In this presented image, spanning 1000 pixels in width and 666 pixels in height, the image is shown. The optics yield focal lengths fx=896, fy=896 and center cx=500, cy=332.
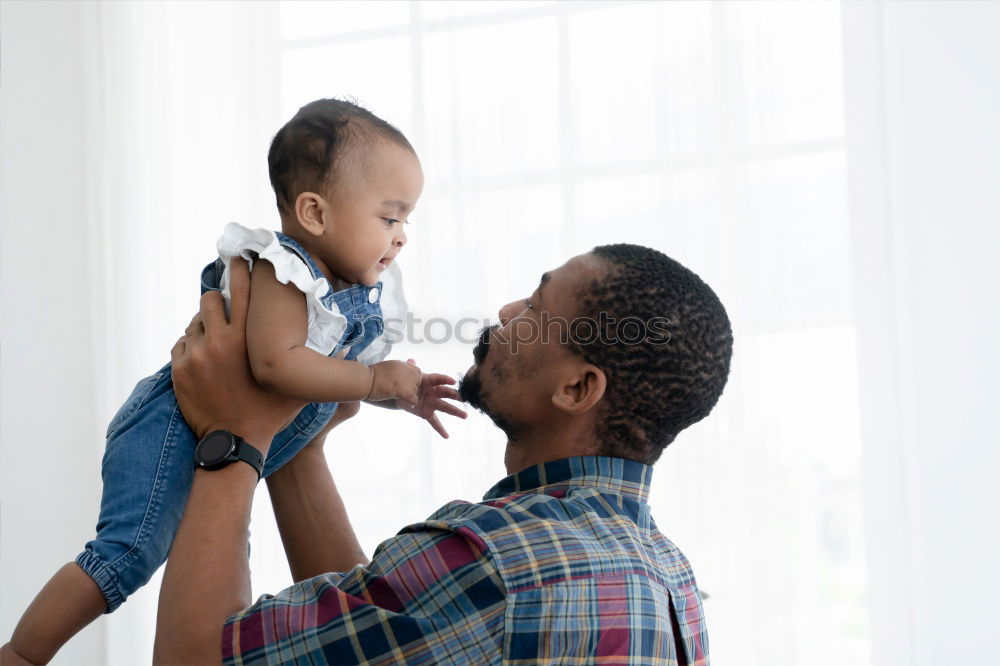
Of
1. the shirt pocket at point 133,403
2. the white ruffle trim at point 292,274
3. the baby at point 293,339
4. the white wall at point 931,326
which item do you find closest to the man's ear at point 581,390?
the baby at point 293,339

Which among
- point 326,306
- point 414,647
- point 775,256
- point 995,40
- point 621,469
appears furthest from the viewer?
point 775,256

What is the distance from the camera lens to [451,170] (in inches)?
123

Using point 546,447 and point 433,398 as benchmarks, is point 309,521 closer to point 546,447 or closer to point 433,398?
point 433,398

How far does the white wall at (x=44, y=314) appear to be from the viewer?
2.95 meters

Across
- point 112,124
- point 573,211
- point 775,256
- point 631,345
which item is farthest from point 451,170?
point 631,345

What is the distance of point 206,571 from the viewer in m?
1.10

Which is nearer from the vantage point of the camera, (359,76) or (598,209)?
(598,209)

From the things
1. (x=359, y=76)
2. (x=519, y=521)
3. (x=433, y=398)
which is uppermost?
(x=359, y=76)

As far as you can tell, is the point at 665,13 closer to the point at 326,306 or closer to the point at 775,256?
the point at 775,256

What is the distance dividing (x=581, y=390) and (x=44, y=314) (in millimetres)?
2523

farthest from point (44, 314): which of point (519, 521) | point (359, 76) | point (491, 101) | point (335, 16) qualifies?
point (519, 521)

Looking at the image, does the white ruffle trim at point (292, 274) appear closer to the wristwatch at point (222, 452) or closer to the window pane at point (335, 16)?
the wristwatch at point (222, 452)

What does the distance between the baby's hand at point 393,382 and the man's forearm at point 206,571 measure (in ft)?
0.70

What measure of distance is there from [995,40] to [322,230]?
2.23 meters
